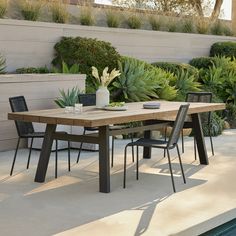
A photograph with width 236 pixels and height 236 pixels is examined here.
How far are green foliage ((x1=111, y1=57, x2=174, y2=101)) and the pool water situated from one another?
5549mm

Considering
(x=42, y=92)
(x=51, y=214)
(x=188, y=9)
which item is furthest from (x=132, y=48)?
(x=51, y=214)

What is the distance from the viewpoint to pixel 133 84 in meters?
10.8

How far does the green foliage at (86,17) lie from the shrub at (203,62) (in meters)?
3.11

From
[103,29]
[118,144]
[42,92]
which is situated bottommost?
[118,144]

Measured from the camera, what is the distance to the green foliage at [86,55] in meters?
10.7

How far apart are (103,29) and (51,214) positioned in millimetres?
7823

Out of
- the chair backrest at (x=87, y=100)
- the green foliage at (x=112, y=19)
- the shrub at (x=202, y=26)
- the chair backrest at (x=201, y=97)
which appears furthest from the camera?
the shrub at (x=202, y=26)

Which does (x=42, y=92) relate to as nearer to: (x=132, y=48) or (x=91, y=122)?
(x=91, y=122)

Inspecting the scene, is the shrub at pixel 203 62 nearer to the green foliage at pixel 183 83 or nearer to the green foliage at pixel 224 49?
the green foliage at pixel 224 49

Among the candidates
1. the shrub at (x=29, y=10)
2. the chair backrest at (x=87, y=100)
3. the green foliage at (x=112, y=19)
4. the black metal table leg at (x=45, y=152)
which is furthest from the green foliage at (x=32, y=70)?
the black metal table leg at (x=45, y=152)

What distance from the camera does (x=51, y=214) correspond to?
5.17 meters

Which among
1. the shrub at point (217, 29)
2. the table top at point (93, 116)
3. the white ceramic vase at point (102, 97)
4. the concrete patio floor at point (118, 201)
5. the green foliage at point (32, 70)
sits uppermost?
the shrub at point (217, 29)

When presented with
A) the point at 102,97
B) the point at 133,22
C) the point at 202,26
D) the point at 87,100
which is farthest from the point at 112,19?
the point at 102,97

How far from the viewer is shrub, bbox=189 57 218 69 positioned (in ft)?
46.7
